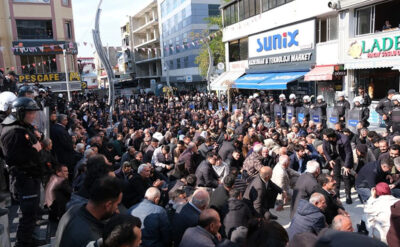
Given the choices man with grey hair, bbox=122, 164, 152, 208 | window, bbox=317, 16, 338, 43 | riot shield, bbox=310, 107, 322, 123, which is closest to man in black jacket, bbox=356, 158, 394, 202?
man with grey hair, bbox=122, 164, 152, 208

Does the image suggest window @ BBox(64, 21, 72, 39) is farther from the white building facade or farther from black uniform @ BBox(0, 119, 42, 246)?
black uniform @ BBox(0, 119, 42, 246)

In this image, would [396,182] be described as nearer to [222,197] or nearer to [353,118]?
[222,197]

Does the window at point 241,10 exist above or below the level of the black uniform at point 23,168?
above

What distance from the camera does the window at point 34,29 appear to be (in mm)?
28125

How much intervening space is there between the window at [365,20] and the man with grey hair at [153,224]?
14.5 m

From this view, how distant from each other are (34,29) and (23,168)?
30.0m

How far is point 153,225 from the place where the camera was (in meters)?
3.78

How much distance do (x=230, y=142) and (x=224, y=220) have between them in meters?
3.77

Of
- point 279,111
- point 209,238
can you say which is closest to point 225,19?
point 279,111

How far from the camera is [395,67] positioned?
12617 mm

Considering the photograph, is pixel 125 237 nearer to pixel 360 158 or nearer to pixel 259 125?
pixel 360 158

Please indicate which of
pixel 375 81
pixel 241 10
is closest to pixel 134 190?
pixel 375 81

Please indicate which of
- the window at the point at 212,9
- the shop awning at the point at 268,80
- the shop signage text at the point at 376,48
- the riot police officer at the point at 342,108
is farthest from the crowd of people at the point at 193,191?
the window at the point at 212,9

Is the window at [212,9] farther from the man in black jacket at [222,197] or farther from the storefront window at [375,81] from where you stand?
the man in black jacket at [222,197]
